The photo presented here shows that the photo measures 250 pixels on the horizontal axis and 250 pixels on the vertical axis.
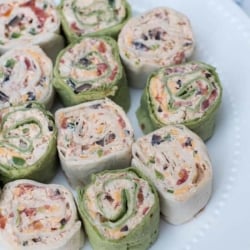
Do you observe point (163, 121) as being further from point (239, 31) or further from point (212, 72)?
point (239, 31)

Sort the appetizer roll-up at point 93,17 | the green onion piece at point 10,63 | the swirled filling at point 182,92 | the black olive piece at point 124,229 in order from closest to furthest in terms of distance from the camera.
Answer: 1. the black olive piece at point 124,229
2. the swirled filling at point 182,92
3. the green onion piece at point 10,63
4. the appetizer roll-up at point 93,17

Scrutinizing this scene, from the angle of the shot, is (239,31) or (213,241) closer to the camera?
(213,241)

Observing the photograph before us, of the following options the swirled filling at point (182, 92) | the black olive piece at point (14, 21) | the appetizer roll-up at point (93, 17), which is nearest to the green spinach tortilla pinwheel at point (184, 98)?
the swirled filling at point (182, 92)

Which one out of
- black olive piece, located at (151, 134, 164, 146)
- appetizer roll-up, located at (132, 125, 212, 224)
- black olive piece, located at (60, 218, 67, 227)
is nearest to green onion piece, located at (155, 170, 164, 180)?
appetizer roll-up, located at (132, 125, 212, 224)

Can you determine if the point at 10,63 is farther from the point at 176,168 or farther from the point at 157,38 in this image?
the point at 176,168

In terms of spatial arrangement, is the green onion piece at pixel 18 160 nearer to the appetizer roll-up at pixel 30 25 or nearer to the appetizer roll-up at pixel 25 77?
the appetizer roll-up at pixel 25 77

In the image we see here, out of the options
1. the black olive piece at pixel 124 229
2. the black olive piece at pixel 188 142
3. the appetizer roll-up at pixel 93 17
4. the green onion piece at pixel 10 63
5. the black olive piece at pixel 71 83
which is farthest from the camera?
the appetizer roll-up at pixel 93 17

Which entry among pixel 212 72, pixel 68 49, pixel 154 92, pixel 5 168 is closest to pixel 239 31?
pixel 212 72
